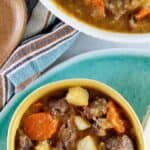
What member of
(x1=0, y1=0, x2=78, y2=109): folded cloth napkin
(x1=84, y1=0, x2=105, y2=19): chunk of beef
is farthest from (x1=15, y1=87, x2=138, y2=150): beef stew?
(x1=84, y1=0, x2=105, y2=19): chunk of beef

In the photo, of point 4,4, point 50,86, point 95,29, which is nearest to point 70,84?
point 50,86

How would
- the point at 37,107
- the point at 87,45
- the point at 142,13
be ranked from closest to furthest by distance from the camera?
1. the point at 142,13
2. the point at 37,107
3. the point at 87,45

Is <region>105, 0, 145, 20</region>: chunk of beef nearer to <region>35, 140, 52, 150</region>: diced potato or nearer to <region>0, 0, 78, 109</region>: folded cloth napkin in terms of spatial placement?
<region>0, 0, 78, 109</region>: folded cloth napkin

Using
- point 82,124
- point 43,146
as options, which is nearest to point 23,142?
point 43,146

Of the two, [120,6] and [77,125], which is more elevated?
[120,6]

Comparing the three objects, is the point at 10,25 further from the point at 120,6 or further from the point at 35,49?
the point at 120,6

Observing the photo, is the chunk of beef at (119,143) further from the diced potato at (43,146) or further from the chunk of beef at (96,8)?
the chunk of beef at (96,8)

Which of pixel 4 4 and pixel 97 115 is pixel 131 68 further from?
pixel 4 4
